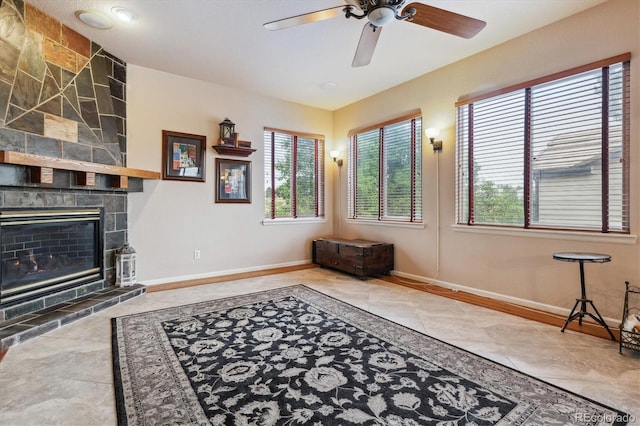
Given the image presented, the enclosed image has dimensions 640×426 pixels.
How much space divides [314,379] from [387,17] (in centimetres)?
239

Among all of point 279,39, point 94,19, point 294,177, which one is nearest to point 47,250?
point 94,19

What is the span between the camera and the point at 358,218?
5.45 m

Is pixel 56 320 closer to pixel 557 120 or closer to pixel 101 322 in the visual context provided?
pixel 101 322

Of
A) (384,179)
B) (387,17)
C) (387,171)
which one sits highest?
(387,17)

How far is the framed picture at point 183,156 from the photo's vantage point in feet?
13.9

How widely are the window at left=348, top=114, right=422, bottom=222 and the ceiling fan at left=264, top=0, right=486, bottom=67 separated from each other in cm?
203

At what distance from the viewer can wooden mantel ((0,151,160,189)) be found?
245cm

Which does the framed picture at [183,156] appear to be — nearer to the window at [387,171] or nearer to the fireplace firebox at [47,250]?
the fireplace firebox at [47,250]

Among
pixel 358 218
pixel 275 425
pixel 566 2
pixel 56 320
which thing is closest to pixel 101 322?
pixel 56 320

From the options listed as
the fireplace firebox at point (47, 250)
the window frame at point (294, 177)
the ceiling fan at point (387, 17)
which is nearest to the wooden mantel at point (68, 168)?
the fireplace firebox at point (47, 250)

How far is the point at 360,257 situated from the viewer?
4496 mm

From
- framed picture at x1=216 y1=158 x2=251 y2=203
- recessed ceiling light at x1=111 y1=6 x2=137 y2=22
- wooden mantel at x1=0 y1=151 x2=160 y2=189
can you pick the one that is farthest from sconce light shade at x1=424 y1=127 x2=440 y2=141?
wooden mantel at x1=0 y1=151 x2=160 y2=189

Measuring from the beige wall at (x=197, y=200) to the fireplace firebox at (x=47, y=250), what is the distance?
1.78 feet

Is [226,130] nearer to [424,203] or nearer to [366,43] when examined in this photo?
[366,43]
